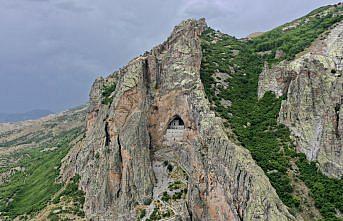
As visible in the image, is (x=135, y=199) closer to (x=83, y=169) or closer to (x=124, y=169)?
(x=124, y=169)

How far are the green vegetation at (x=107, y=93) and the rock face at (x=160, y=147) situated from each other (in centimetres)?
164

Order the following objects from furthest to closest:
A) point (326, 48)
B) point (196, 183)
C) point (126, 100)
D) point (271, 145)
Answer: point (326, 48)
point (126, 100)
point (271, 145)
point (196, 183)

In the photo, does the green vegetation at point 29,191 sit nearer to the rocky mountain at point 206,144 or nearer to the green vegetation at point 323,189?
the rocky mountain at point 206,144

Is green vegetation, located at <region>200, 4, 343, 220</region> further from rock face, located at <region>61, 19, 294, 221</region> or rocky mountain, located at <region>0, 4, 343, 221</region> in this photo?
rock face, located at <region>61, 19, 294, 221</region>

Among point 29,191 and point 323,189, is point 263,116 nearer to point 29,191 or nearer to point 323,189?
point 323,189

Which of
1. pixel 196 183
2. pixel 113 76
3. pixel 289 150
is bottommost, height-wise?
pixel 196 183

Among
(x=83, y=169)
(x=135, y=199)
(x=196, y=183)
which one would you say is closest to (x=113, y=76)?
(x=83, y=169)

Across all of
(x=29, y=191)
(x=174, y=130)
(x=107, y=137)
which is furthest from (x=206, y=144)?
(x=29, y=191)

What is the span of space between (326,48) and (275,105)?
14.7m

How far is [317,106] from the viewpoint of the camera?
184 ft

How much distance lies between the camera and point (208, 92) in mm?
71438

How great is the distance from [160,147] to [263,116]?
17.2 metres

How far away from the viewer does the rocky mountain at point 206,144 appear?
A: 48.1 meters

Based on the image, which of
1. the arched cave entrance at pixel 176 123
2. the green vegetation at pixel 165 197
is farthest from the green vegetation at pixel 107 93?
the green vegetation at pixel 165 197
